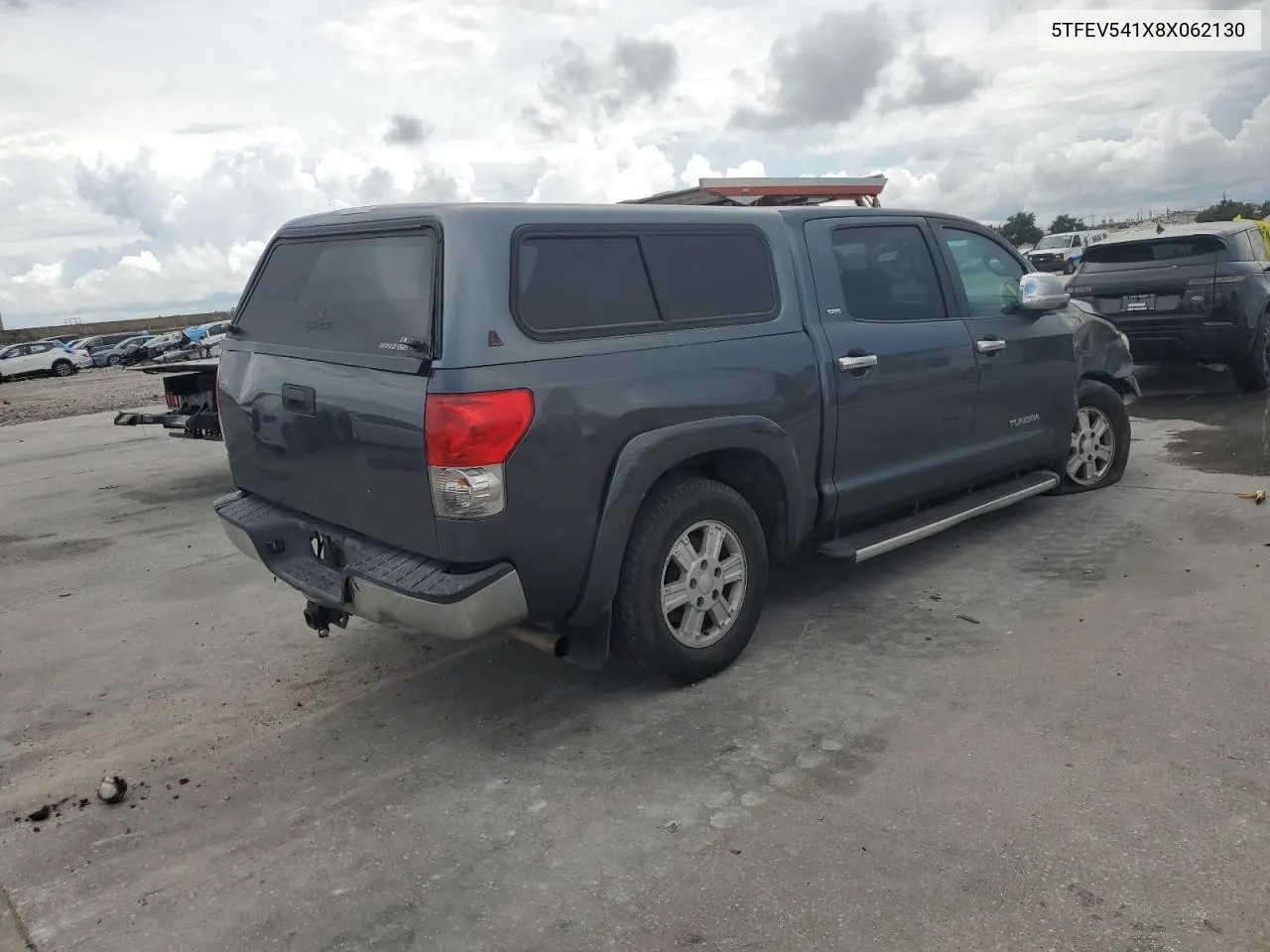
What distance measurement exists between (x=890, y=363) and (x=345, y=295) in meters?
2.47

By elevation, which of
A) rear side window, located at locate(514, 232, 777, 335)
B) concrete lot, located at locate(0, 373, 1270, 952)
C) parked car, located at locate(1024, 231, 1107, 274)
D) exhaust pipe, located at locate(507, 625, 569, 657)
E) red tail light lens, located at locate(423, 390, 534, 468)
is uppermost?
parked car, located at locate(1024, 231, 1107, 274)

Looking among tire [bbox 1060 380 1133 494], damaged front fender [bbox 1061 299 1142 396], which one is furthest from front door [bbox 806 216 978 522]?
tire [bbox 1060 380 1133 494]

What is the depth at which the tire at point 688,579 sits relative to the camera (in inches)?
148

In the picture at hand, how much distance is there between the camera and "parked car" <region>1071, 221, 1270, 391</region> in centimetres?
938

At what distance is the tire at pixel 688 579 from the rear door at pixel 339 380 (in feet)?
2.72

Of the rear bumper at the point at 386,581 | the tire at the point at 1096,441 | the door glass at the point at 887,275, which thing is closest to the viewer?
the rear bumper at the point at 386,581

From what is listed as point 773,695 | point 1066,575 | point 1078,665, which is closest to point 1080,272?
point 1066,575

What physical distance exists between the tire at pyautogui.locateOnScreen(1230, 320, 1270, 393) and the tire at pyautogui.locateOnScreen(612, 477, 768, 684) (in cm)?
760

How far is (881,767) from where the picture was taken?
3336mm

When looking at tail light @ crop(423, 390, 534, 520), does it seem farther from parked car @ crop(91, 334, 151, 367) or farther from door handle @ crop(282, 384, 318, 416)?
parked car @ crop(91, 334, 151, 367)

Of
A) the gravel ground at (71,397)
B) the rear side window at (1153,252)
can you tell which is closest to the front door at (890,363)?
the rear side window at (1153,252)

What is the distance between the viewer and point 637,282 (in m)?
3.89

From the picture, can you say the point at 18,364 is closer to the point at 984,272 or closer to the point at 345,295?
the point at 345,295

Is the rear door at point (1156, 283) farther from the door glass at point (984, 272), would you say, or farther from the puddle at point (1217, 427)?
the door glass at point (984, 272)
